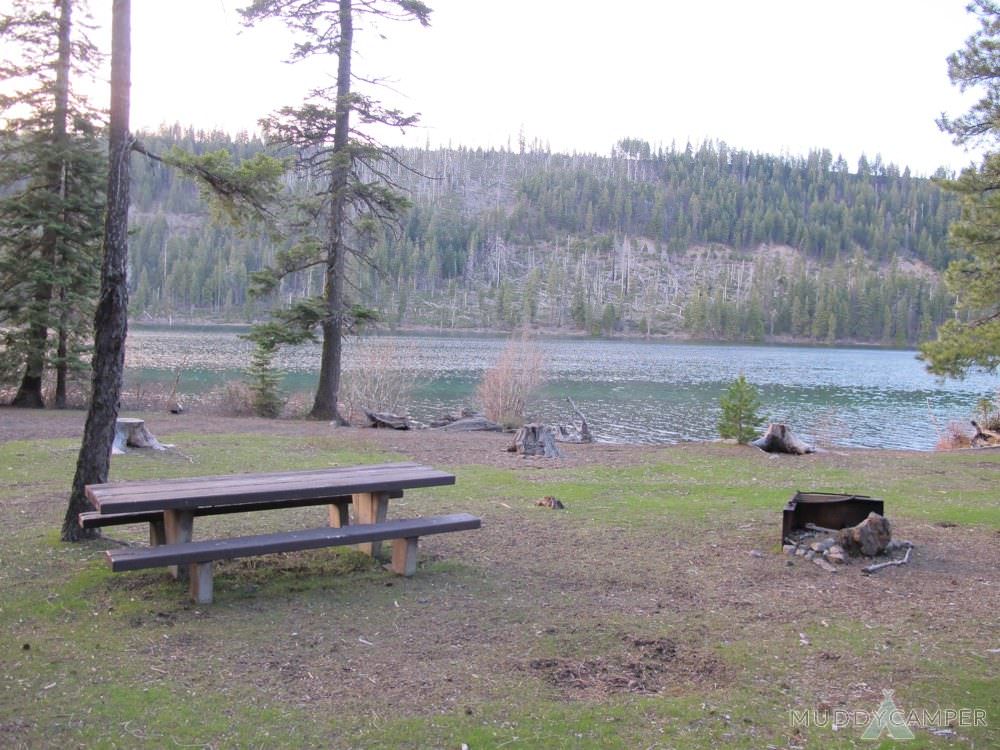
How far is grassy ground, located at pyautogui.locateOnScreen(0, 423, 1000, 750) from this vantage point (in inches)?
157

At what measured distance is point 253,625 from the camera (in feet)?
17.4

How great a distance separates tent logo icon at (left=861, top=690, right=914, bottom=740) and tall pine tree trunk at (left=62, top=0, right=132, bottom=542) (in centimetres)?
591

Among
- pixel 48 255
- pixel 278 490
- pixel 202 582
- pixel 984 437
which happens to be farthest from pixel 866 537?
pixel 48 255

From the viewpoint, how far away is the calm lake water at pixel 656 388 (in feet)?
89.1

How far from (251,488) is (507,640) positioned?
6.94 ft

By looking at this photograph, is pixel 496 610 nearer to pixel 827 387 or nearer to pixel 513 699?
pixel 513 699

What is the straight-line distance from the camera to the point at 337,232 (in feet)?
65.8

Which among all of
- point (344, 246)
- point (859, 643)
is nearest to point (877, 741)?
point (859, 643)

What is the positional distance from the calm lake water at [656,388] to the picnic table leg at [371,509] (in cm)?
1388

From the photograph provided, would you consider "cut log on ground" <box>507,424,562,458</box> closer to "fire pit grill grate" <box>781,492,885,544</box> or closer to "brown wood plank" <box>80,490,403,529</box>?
"fire pit grill grate" <box>781,492,885,544</box>

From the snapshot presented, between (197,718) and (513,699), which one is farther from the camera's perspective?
(513,699)

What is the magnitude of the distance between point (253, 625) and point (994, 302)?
49.8 feet

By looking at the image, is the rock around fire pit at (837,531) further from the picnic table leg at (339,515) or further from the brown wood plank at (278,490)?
the picnic table leg at (339,515)

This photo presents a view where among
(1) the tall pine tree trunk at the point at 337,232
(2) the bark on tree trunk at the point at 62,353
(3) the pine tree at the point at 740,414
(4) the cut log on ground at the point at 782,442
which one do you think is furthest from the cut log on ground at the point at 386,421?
(4) the cut log on ground at the point at 782,442
